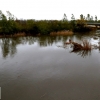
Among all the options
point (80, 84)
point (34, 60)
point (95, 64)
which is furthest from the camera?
point (34, 60)

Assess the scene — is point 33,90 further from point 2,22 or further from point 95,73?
point 2,22

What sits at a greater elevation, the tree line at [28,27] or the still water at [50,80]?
the tree line at [28,27]

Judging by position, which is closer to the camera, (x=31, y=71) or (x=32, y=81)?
(x=32, y=81)

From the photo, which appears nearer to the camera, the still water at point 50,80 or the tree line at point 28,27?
the still water at point 50,80

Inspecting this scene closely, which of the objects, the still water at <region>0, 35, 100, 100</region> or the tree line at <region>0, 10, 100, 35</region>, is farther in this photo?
the tree line at <region>0, 10, 100, 35</region>

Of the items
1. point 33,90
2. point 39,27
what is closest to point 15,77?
point 33,90

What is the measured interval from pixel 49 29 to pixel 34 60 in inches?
605

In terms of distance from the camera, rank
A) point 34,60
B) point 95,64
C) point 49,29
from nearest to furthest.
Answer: point 95,64, point 34,60, point 49,29

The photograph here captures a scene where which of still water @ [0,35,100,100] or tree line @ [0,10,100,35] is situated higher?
tree line @ [0,10,100,35]

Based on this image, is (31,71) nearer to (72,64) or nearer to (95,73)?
(72,64)

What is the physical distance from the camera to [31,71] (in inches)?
262

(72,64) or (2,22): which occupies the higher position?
(2,22)

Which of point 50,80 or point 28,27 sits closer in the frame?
point 50,80

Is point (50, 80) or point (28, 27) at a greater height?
point (28, 27)
